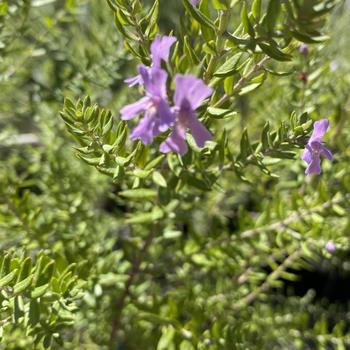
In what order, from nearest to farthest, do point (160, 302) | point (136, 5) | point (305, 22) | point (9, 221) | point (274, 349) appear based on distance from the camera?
1. point (305, 22)
2. point (136, 5)
3. point (9, 221)
4. point (160, 302)
5. point (274, 349)

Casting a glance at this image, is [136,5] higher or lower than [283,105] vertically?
higher

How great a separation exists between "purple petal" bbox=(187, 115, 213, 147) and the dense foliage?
61mm

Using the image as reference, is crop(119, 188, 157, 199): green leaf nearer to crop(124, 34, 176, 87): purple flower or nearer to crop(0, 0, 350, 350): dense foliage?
crop(0, 0, 350, 350): dense foliage

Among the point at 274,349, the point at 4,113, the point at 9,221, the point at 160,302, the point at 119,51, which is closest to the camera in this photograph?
the point at 9,221

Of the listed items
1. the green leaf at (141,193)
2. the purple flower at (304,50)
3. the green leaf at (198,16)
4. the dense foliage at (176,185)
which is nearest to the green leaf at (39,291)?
the dense foliage at (176,185)

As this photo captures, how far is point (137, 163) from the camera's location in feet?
2.76

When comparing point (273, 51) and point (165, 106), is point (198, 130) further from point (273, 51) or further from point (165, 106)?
point (273, 51)

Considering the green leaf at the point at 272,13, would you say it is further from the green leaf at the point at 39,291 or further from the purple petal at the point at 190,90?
the green leaf at the point at 39,291

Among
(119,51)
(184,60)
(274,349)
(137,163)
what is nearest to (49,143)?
(119,51)

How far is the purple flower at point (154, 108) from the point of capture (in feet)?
1.93

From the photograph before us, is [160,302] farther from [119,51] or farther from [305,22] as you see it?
[305,22]

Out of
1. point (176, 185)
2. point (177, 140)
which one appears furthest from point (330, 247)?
point (177, 140)

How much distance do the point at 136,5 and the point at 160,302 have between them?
0.80m

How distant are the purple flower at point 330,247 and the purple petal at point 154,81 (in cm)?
68
